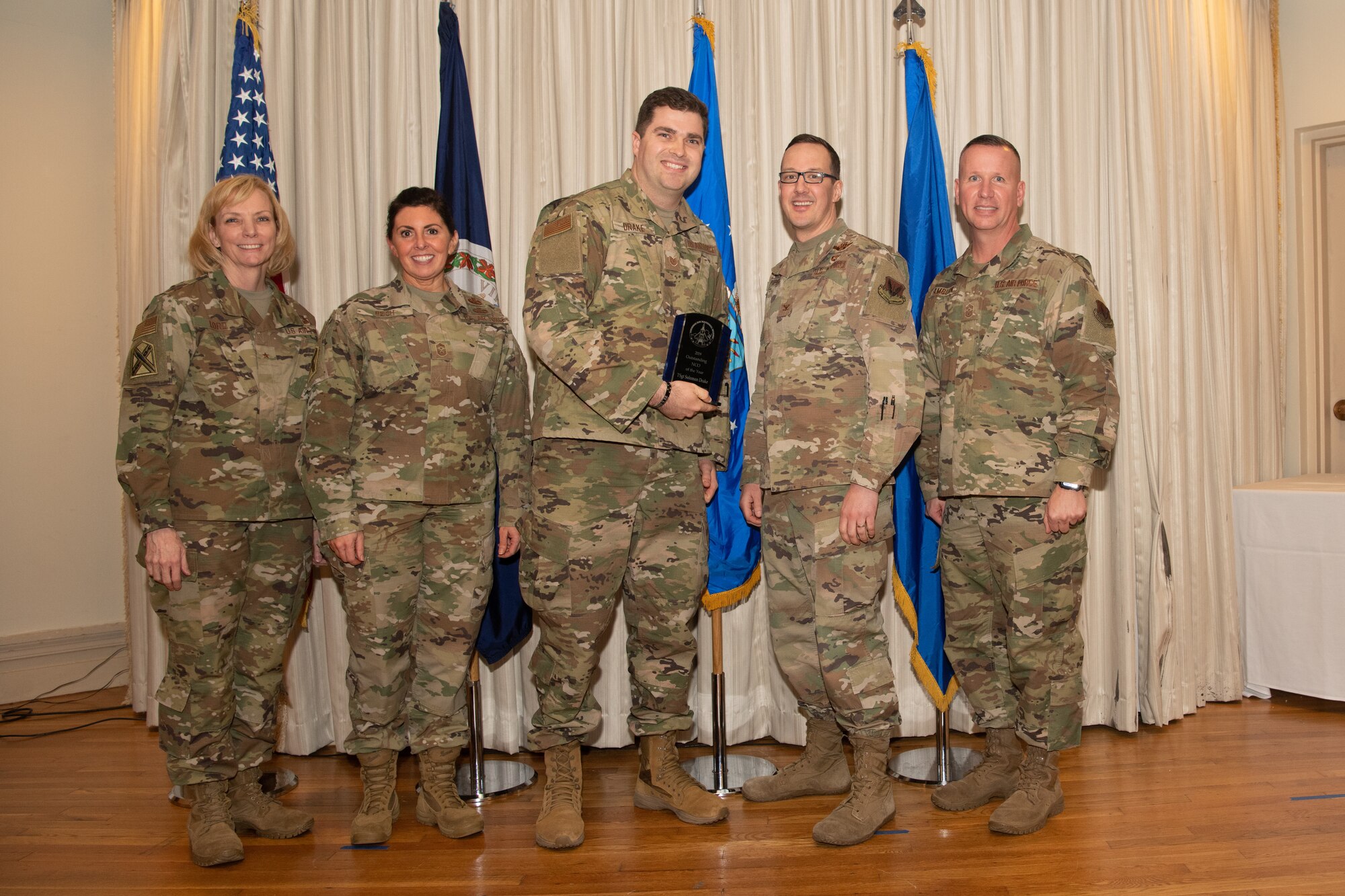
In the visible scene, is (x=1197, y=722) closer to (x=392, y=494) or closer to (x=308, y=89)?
(x=392, y=494)

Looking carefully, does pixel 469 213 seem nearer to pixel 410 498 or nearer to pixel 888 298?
pixel 410 498

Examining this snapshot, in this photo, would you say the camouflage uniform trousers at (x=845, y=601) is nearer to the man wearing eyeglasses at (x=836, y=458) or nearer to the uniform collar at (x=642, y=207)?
the man wearing eyeglasses at (x=836, y=458)

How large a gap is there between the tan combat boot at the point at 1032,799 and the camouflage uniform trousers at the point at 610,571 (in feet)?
3.11

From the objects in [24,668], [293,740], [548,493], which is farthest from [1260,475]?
[24,668]

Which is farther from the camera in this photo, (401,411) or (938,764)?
(938,764)

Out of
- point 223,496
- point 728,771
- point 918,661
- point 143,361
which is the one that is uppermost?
point 143,361

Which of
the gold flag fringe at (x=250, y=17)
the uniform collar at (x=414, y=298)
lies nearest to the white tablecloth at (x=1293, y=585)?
the uniform collar at (x=414, y=298)

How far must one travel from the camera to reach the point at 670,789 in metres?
2.75

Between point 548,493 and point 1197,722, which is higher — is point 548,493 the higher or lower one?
the higher one

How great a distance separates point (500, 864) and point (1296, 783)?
249 centimetres

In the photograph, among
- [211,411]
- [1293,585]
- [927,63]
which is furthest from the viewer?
[1293,585]

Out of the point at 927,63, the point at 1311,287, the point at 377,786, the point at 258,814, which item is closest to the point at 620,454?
the point at 377,786

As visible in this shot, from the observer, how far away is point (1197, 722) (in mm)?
3580

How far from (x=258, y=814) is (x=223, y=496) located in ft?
3.14
